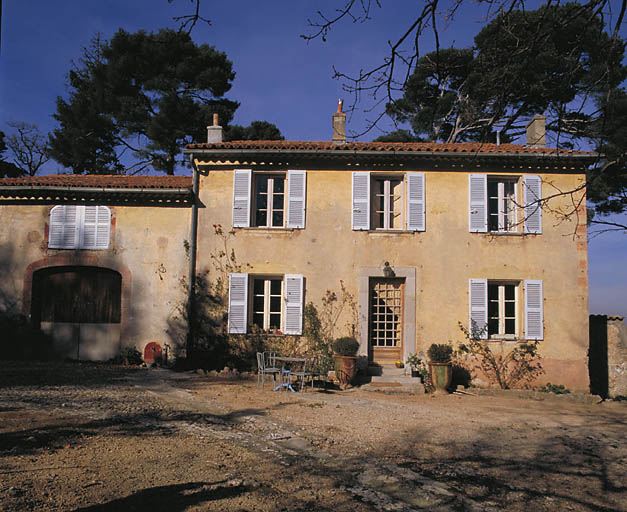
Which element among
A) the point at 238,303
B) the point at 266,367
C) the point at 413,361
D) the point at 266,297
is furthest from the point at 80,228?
the point at 413,361

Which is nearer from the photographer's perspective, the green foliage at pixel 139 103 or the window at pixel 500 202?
the window at pixel 500 202

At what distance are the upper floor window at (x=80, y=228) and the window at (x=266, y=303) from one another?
3353 mm

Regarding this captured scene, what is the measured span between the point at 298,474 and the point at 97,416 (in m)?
3.20

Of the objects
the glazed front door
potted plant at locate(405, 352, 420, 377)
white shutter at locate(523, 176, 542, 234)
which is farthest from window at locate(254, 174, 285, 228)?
white shutter at locate(523, 176, 542, 234)

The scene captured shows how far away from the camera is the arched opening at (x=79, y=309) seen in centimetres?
1125

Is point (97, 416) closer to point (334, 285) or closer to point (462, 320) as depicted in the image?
point (334, 285)

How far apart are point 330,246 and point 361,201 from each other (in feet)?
4.20

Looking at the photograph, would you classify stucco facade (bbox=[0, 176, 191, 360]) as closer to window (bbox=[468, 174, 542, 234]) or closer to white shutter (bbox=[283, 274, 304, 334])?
white shutter (bbox=[283, 274, 304, 334])

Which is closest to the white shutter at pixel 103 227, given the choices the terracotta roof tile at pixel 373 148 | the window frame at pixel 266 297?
the terracotta roof tile at pixel 373 148

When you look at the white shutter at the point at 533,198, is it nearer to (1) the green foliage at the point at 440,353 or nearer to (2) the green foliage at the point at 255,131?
(1) the green foliage at the point at 440,353

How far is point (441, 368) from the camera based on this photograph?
998cm

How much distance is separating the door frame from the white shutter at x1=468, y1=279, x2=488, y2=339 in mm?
1292

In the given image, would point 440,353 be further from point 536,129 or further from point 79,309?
point 79,309

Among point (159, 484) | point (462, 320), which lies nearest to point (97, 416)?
point (159, 484)
